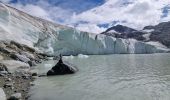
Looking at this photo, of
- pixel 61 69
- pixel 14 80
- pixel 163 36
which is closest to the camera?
pixel 14 80

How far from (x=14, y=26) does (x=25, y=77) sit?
3141 cm

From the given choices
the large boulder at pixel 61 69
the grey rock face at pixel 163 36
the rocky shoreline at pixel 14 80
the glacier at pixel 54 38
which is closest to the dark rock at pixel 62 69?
the large boulder at pixel 61 69

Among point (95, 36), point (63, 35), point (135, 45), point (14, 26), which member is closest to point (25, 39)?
point (14, 26)

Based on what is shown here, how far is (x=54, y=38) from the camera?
61.8m

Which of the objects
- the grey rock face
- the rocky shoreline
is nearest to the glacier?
the rocky shoreline

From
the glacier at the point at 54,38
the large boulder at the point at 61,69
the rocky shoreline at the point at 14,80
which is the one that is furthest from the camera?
the glacier at the point at 54,38

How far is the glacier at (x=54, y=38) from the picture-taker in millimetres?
51156

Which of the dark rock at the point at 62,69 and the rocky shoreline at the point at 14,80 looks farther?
the dark rock at the point at 62,69

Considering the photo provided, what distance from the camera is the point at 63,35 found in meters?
63.6

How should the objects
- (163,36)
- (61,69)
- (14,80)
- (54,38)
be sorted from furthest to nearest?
(163,36)
(54,38)
(61,69)
(14,80)

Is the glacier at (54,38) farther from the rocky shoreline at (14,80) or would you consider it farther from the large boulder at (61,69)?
the large boulder at (61,69)

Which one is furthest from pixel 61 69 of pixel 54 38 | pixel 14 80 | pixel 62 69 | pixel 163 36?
pixel 163 36

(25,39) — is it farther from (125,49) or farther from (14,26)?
(125,49)

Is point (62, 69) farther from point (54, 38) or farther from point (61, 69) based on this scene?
point (54, 38)
